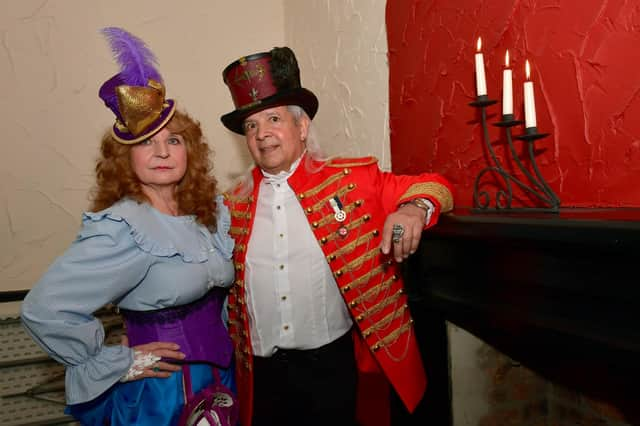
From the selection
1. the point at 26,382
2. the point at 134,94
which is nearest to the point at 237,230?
the point at 134,94

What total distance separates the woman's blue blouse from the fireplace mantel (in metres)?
0.82

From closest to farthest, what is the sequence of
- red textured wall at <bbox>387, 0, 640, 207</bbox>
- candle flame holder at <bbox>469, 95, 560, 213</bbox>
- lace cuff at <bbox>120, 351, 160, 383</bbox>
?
red textured wall at <bbox>387, 0, 640, 207</bbox>, candle flame holder at <bbox>469, 95, 560, 213</bbox>, lace cuff at <bbox>120, 351, 160, 383</bbox>

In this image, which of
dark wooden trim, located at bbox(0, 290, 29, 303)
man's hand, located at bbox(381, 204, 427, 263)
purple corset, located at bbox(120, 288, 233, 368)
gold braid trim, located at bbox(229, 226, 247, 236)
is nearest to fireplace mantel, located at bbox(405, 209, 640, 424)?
man's hand, located at bbox(381, 204, 427, 263)

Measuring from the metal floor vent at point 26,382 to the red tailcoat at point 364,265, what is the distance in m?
1.64

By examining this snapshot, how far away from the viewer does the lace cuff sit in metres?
1.48

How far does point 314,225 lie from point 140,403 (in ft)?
2.69

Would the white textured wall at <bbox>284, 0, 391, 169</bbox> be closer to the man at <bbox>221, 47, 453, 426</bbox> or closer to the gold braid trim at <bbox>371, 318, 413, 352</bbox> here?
the man at <bbox>221, 47, 453, 426</bbox>

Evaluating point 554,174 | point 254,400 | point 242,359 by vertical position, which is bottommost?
point 254,400

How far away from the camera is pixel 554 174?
4.39ft

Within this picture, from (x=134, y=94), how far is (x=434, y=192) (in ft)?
3.47

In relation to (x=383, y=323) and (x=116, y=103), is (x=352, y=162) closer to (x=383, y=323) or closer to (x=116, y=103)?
(x=383, y=323)

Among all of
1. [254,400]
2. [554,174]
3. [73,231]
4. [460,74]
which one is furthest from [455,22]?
[73,231]

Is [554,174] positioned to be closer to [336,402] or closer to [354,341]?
[354,341]

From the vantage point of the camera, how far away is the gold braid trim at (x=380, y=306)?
65.2 inches
